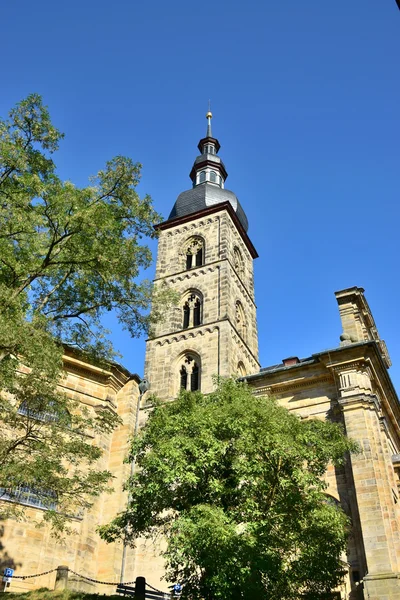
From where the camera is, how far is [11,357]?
13914 mm

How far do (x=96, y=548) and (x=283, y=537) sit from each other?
427 inches

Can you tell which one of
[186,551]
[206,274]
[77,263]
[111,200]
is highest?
[206,274]

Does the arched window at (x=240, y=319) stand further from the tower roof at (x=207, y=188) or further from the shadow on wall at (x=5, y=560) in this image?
the shadow on wall at (x=5, y=560)

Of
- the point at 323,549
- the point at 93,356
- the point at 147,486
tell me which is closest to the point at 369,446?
the point at 323,549

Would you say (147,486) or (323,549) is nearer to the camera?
(323,549)

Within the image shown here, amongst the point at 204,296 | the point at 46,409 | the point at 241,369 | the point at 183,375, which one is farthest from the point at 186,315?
the point at 46,409

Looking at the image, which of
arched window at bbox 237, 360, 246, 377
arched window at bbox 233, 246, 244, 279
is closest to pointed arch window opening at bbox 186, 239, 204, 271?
arched window at bbox 233, 246, 244, 279

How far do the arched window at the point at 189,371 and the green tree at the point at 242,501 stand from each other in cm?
1531

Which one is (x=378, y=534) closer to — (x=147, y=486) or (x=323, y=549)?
(x=323, y=549)

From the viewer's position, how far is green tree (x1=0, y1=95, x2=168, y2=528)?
507 inches

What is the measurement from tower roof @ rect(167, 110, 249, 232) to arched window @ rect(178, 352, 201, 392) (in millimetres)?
11715

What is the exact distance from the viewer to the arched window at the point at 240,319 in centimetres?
3625

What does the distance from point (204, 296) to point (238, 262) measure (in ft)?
18.0

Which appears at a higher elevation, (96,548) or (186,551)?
(96,548)
